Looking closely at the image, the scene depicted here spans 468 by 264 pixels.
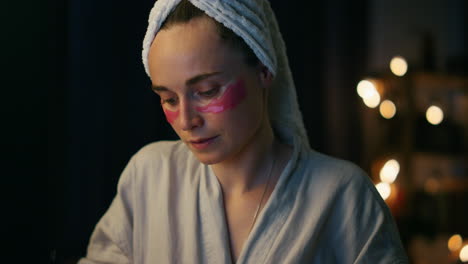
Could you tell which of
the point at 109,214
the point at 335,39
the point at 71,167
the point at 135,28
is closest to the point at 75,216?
the point at 71,167

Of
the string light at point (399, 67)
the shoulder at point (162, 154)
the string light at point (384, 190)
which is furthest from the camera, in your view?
the string light at point (399, 67)

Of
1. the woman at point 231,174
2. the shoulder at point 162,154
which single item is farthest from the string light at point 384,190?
the shoulder at point 162,154

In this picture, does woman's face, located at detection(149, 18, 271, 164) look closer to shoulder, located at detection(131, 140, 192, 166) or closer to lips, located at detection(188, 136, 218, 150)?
lips, located at detection(188, 136, 218, 150)

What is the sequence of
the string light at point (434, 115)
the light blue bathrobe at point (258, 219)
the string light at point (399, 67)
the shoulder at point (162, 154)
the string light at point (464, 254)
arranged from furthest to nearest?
the string light at point (434, 115)
the string light at point (399, 67)
the string light at point (464, 254)
the shoulder at point (162, 154)
the light blue bathrobe at point (258, 219)

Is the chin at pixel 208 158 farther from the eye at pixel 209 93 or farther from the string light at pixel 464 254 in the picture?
the string light at pixel 464 254

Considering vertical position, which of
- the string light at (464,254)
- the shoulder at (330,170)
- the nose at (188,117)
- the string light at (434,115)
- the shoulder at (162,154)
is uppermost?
the nose at (188,117)

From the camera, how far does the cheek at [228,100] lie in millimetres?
869

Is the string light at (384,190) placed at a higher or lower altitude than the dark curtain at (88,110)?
lower

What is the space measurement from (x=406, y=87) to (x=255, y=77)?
8.66 feet

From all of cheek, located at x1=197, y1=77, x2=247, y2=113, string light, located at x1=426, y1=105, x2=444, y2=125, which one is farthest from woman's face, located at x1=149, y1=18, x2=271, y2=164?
string light, located at x1=426, y1=105, x2=444, y2=125

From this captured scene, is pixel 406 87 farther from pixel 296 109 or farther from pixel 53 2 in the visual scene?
pixel 53 2

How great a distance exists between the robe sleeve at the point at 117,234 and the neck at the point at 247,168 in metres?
0.19

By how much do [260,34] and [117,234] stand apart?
1.58ft

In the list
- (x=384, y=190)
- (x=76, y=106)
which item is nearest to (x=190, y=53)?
(x=76, y=106)
